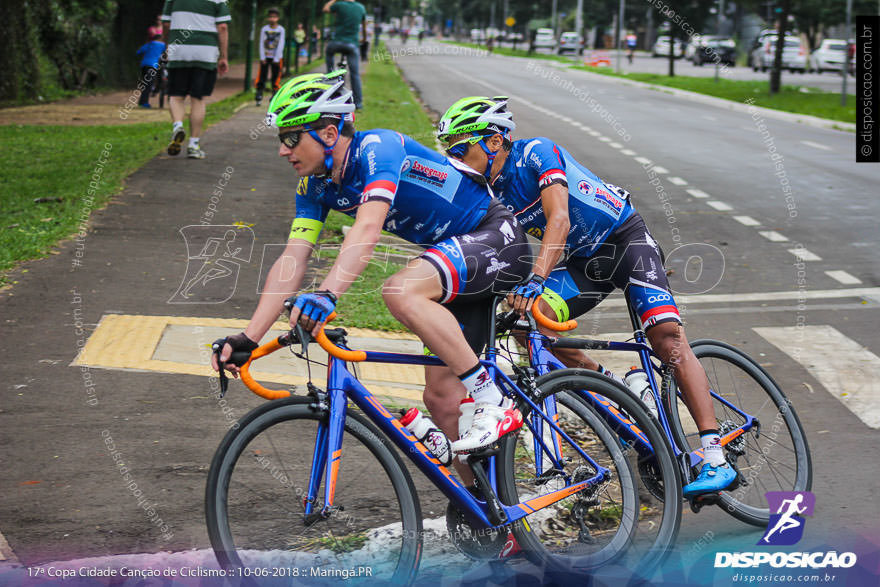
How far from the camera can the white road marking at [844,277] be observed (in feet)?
31.0

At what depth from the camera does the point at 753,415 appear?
4.95 metres

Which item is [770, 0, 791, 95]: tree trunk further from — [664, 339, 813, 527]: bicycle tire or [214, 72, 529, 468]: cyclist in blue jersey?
[214, 72, 529, 468]: cyclist in blue jersey

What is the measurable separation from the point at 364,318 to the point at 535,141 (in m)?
2.99

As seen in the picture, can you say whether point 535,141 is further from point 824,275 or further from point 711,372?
point 824,275

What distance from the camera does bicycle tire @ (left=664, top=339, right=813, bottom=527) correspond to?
4875 mm

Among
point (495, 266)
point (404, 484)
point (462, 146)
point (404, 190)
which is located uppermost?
point (462, 146)

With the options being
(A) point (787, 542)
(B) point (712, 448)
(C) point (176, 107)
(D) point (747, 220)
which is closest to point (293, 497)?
(B) point (712, 448)

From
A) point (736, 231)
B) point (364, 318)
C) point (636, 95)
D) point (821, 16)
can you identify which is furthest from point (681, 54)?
point (364, 318)

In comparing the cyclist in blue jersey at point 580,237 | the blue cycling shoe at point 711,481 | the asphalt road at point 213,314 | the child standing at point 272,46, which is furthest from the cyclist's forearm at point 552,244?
the child standing at point 272,46

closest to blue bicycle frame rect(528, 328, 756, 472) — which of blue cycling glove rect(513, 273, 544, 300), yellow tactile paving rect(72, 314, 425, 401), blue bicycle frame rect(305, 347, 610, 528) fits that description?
blue bicycle frame rect(305, 347, 610, 528)

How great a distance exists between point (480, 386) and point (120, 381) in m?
2.85

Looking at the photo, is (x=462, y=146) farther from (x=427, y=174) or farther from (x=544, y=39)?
(x=544, y=39)

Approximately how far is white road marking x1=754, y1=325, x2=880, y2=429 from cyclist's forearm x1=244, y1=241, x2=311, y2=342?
3.51 m

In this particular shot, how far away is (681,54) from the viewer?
233 ft
